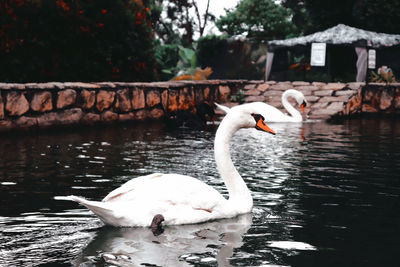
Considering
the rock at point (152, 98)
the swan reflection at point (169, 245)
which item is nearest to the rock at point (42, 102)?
the rock at point (152, 98)

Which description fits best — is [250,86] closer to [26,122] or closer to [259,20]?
[26,122]

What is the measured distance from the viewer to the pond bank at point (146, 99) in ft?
38.4

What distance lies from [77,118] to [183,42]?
2780 cm

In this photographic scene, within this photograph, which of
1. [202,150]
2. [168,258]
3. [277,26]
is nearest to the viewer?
[168,258]

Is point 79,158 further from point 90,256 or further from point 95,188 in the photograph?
point 90,256

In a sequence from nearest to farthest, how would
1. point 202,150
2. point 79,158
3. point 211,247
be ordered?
point 211,247 → point 79,158 → point 202,150

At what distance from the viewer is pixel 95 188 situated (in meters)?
6.50

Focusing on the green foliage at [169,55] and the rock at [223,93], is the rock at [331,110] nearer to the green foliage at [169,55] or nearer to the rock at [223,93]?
the rock at [223,93]

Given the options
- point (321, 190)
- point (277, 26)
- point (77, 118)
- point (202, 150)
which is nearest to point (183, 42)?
point (277, 26)

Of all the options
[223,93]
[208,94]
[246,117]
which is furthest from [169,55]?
[246,117]

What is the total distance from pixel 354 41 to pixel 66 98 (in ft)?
43.0

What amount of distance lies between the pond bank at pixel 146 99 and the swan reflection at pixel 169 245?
23.9 ft

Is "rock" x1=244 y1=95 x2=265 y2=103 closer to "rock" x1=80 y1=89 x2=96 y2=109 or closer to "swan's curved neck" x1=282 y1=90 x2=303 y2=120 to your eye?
"swan's curved neck" x1=282 y1=90 x2=303 y2=120

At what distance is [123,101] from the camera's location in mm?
14305
